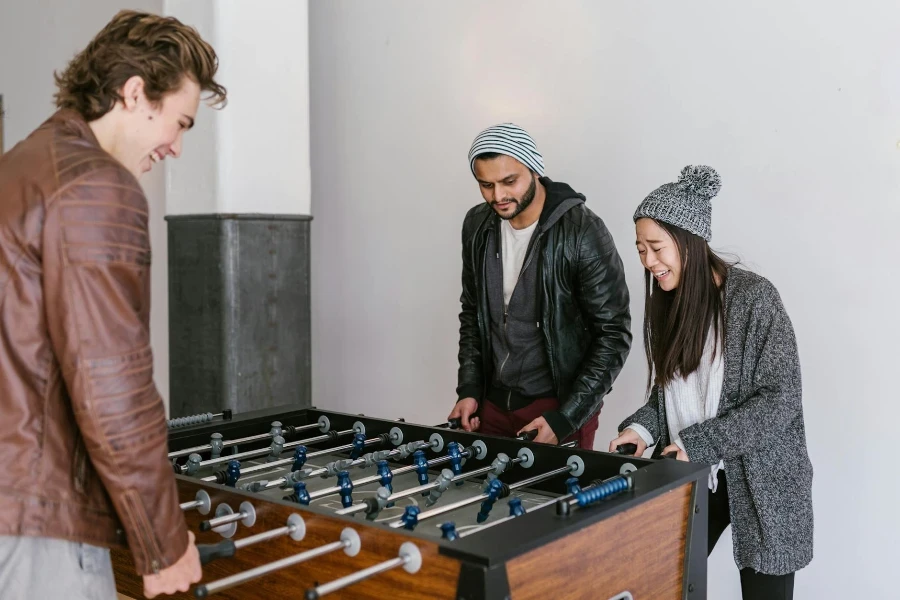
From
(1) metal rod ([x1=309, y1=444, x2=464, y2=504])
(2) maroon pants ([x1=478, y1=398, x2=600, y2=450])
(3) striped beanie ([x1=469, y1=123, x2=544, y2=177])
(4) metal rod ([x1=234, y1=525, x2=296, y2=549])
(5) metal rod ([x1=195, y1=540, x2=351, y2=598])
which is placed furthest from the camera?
(2) maroon pants ([x1=478, y1=398, x2=600, y2=450])

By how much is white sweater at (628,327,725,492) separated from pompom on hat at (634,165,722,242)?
262mm

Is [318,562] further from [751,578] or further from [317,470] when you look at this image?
[751,578]

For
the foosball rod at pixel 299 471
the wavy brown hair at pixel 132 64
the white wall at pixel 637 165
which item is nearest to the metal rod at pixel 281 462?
the foosball rod at pixel 299 471

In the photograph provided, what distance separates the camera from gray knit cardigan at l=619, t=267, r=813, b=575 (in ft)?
6.39

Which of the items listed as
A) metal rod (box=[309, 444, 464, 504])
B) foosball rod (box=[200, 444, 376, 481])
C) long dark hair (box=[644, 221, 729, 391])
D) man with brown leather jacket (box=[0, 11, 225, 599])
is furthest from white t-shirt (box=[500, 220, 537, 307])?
man with brown leather jacket (box=[0, 11, 225, 599])

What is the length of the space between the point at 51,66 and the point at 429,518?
4.62 m

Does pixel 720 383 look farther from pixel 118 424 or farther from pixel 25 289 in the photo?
pixel 25 289

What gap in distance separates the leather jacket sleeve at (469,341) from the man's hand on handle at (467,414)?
4 cm

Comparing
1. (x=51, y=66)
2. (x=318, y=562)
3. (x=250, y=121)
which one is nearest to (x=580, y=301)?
(x=318, y=562)

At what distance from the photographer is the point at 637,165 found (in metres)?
3.27

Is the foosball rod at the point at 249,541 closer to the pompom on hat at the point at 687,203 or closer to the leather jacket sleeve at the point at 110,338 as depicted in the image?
the leather jacket sleeve at the point at 110,338

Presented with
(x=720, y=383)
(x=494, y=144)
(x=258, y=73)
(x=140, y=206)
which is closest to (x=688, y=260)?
(x=720, y=383)

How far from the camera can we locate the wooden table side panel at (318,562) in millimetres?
1351

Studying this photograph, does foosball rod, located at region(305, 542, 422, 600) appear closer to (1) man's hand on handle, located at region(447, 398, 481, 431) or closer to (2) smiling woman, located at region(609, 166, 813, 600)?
(2) smiling woman, located at region(609, 166, 813, 600)
